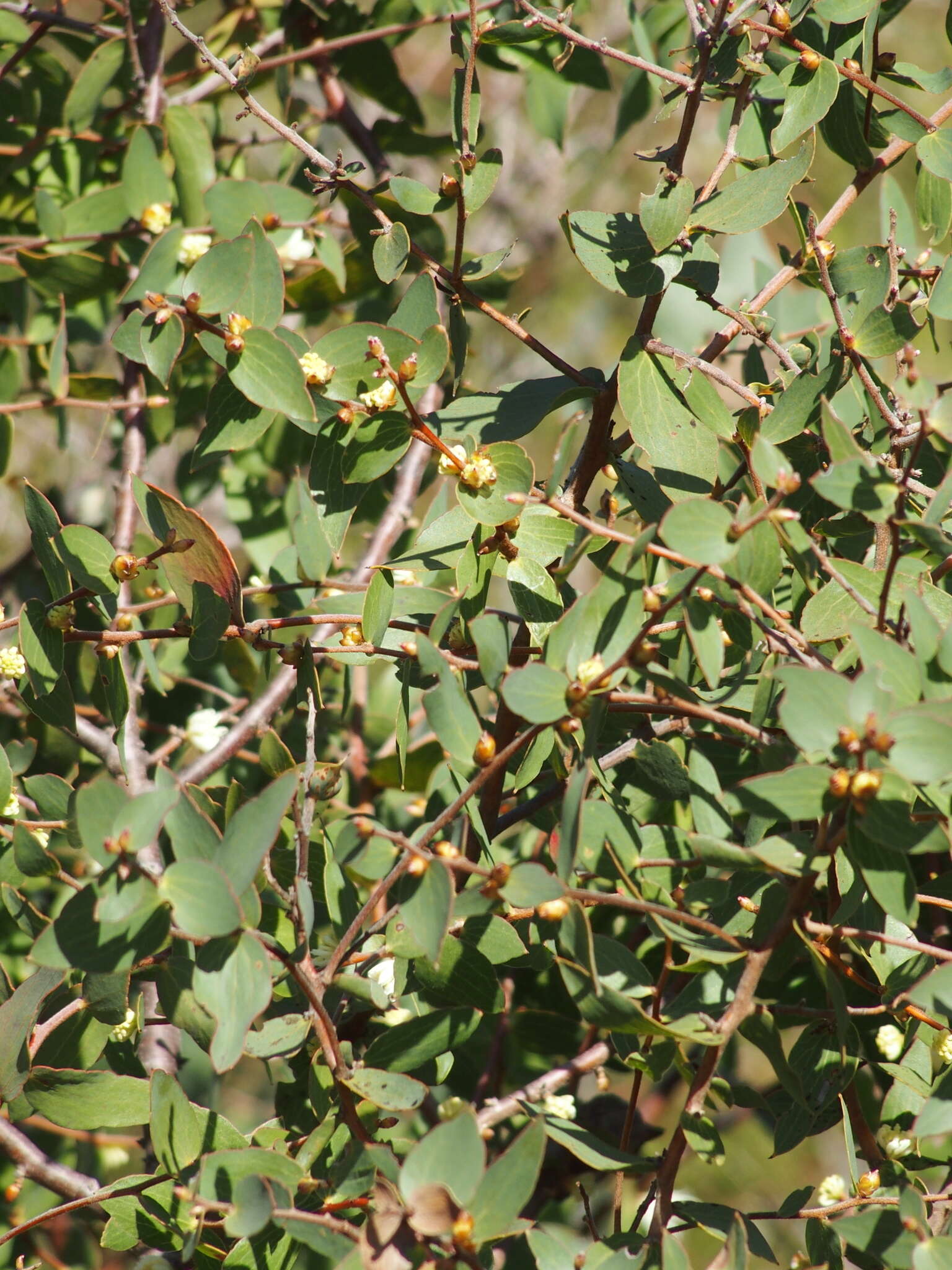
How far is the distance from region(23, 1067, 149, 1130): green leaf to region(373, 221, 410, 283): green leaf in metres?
0.45

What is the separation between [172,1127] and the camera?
0.52 metres

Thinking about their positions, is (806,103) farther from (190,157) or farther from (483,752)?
(190,157)

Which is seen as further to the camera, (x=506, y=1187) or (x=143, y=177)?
(x=143, y=177)

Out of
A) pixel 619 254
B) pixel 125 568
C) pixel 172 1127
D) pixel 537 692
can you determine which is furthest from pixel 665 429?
pixel 172 1127

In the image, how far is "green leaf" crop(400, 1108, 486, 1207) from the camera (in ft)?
1.31

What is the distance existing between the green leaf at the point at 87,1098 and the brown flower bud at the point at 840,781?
390 millimetres

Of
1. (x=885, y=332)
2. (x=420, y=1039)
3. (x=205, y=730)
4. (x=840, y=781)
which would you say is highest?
(x=885, y=332)

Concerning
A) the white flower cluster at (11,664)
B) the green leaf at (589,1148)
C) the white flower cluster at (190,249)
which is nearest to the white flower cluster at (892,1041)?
the green leaf at (589,1148)

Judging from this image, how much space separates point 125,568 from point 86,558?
0.02 metres

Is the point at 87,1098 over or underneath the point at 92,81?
underneath

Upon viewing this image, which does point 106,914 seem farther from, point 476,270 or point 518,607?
point 476,270

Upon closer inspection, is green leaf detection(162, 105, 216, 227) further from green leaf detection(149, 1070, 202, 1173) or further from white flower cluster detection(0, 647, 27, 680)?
green leaf detection(149, 1070, 202, 1173)

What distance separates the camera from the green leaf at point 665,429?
0.57 meters

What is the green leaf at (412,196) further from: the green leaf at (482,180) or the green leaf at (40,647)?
the green leaf at (40,647)
